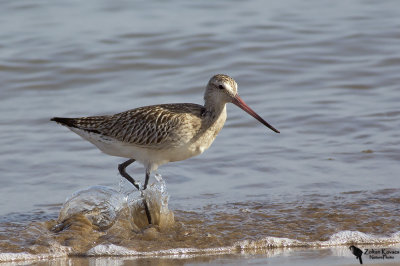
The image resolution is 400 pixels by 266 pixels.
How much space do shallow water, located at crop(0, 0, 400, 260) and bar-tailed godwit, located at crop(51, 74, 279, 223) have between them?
2.51 feet

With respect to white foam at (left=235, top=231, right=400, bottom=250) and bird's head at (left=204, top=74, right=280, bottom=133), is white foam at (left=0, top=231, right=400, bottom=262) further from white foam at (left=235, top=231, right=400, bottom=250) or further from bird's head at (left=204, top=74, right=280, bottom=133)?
bird's head at (left=204, top=74, right=280, bottom=133)

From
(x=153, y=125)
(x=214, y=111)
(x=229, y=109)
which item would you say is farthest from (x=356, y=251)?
(x=229, y=109)

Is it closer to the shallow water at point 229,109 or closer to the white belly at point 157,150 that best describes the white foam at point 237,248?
the shallow water at point 229,109

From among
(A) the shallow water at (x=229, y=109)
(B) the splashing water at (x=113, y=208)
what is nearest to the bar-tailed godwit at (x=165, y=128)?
(B) the splashing water at (x=113, y=208)

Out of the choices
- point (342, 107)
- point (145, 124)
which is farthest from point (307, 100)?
point (145, 124)

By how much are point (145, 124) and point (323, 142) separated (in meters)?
3.30

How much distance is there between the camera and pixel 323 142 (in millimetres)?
10711

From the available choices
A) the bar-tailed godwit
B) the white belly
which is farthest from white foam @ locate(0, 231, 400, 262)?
the white belly

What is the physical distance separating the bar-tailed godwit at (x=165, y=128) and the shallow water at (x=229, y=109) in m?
0.76

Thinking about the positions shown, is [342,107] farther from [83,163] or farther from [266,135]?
[83,163]

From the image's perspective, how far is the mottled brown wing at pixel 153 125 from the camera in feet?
26.6

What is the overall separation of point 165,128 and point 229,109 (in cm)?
431

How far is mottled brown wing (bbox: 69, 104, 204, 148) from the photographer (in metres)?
8.10

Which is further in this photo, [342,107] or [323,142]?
[342,107]
